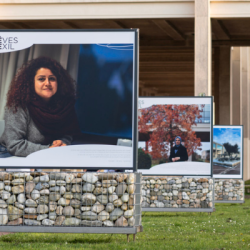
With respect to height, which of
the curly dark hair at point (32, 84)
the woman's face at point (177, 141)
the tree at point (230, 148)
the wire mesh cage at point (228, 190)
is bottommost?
the wire mesh cage at point (228, 190)

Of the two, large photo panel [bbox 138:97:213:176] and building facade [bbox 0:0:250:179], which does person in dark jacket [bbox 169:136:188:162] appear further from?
building facade [bbox 0:0:250:179]

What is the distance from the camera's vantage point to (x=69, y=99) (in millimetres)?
8836

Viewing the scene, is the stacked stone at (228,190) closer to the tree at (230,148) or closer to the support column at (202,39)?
the tree at (230,148)

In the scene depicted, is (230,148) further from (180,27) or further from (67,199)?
(67,199)

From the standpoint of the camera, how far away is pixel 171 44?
37781 mm

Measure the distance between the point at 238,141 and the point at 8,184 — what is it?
14.9 m

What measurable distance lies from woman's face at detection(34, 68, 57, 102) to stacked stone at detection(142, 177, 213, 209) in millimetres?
6856

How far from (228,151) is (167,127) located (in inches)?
287

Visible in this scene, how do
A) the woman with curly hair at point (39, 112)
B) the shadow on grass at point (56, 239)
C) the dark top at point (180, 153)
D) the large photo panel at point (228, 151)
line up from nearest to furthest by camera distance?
the woman with curly hair at point (39, 112), the shadow on grass at point (56, 239), the dark top at point (180, 153), the large photo panel at point (228, 151)

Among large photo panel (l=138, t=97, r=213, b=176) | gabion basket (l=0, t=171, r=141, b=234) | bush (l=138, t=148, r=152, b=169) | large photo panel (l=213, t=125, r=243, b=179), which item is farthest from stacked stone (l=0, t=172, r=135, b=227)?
large photo panel (l=213, t=125, r=243, b=179)

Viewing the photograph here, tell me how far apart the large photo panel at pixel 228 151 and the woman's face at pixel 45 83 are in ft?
44.8

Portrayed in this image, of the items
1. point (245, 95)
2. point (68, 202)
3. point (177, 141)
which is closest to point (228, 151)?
point (177, 141)

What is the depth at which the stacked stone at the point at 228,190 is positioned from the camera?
21947mm

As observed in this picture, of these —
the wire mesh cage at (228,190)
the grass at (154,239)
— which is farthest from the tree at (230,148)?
the grass at (154,239)
